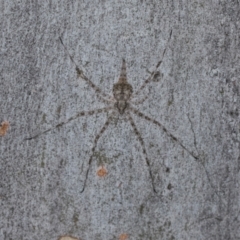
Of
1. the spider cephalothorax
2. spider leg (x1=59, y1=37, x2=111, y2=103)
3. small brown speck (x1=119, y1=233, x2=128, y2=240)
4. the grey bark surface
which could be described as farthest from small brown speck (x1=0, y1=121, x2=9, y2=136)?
small brown speck (x1=119, y1=233, x2=128, y2=240)

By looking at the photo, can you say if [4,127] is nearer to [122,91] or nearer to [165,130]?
[122,91]

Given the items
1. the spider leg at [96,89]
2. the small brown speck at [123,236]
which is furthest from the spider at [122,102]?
the small brown speck at [123,236]

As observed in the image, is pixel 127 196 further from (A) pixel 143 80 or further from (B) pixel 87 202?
(A) pixel 143 80

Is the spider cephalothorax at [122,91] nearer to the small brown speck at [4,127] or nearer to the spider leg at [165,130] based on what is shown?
the spider leg at [165,130]

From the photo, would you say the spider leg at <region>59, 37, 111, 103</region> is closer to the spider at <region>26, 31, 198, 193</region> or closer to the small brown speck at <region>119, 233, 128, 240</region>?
the spider at <region>26, 31, 198, 193</region>

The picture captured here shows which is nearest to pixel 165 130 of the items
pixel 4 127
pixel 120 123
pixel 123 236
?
Answer: pixel 120 123

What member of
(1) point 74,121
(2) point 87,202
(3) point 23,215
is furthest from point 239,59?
(3) point 23,215
